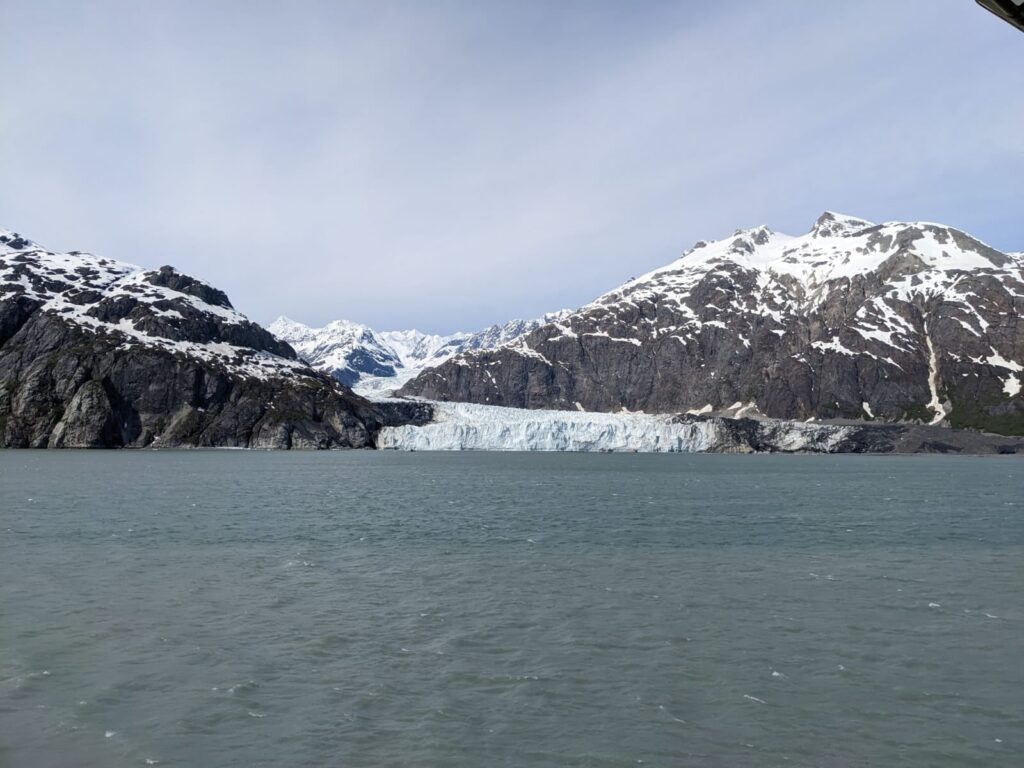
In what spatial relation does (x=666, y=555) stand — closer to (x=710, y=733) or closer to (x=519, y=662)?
(x=519, y=662)

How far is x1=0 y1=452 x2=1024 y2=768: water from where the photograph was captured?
55.5ft

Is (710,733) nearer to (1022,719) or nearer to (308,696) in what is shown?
(1022,719)

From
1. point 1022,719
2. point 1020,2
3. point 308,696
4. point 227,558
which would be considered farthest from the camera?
point 227,558

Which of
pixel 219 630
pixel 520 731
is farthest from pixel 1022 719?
pixel 219 630

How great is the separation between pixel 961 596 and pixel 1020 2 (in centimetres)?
2986

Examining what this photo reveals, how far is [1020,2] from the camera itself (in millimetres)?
8516

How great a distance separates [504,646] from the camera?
79.0ft

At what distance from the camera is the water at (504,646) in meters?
16.9

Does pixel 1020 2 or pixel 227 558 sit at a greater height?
pixel 1020 2

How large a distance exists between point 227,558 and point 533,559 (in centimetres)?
1594

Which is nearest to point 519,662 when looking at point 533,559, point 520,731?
point 520,731

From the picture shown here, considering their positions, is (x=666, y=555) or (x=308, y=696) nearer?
(x=308, y=696)

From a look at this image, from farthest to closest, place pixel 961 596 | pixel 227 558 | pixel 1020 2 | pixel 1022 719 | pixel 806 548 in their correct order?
1. pixel 806 548
2. pixel 227 558
3. pixel 961 596
4. pixel 1022 719
5. pixel 1020 2

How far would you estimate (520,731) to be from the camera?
17531mm
